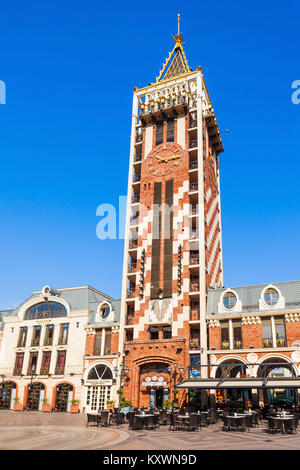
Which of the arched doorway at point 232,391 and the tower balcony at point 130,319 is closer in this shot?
the arched doorway at point 232,391

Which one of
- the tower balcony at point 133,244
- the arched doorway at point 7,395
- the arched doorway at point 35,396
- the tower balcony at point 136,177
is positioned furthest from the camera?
the tower balcony at point 136,177

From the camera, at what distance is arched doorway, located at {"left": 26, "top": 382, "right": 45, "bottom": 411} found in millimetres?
46531

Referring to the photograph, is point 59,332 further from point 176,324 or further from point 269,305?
point 269,305

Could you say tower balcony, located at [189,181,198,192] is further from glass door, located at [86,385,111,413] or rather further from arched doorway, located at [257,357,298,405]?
glass door, located at [86,385,111,413]

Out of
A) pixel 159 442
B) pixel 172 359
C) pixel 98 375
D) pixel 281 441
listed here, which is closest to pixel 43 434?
pixel 159 442

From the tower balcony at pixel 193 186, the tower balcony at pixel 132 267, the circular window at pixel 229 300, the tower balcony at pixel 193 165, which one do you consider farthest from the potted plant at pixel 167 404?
the tower balcony at pixel 193 165

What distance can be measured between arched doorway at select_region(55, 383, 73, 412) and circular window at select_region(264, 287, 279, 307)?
80.5ft

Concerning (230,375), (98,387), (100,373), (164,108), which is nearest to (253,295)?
(230,375)

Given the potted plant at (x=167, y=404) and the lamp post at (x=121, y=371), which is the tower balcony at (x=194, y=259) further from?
the potted plant at (x=167, y=404)

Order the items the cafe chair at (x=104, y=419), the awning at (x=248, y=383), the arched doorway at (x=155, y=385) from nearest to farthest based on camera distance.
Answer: the cafe chair at (x=104, y=419) → the awning at (x=248, y=383) → the arched doorway at (x=155, y=385)

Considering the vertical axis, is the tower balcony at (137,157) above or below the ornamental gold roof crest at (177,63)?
below

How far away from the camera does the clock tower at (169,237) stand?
40375 millimetres

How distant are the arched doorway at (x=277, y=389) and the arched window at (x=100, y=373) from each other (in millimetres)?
16444
